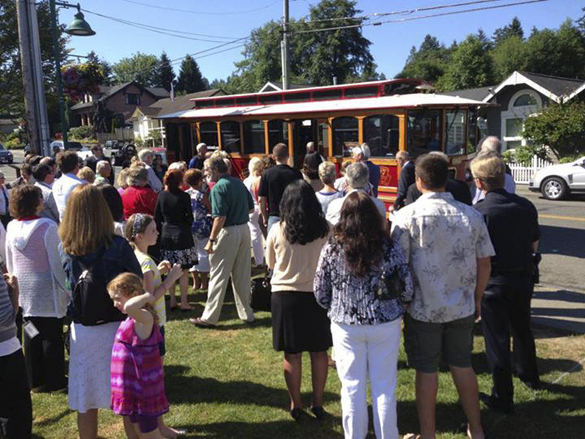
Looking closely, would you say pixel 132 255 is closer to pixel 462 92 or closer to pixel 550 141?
pixel 550 141

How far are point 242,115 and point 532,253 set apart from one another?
9.89m

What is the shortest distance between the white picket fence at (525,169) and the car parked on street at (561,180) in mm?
4962

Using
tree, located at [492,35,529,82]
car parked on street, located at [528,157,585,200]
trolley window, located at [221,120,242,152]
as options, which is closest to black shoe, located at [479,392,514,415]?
trolley window, located at [221,120,242,152]

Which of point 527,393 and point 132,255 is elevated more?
point 132,255

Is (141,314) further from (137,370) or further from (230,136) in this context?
(230,136)

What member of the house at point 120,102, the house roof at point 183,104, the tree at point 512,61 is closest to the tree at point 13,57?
the house roof at point 183,104

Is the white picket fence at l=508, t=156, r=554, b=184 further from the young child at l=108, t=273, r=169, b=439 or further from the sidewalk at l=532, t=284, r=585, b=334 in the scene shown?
the young child at l=108, t=273, r=169, b=439

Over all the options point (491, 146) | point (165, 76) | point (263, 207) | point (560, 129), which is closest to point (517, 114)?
point (560, 129)

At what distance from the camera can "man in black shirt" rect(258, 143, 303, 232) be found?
6.28 meters

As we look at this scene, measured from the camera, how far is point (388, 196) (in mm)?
10078

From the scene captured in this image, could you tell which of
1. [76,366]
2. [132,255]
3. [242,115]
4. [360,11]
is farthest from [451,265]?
[360,11]

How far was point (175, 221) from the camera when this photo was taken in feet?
19.8

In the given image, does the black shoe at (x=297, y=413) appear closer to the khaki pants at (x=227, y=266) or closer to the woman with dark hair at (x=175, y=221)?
the khaki pants at (x=227, y=266)

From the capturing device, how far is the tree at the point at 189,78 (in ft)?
319
